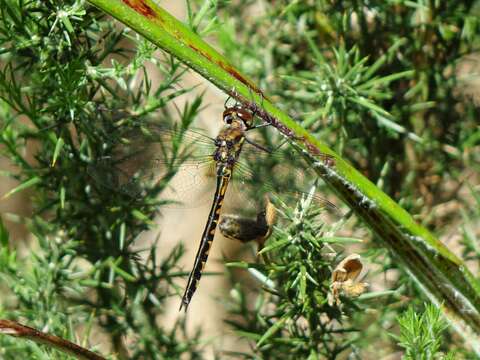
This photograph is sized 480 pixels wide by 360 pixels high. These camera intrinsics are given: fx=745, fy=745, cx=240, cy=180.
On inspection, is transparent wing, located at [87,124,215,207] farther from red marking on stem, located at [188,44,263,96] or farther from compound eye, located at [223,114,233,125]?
red marking on stem, located at [188,44,263,96]

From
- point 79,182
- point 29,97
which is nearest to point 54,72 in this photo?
point 29,97

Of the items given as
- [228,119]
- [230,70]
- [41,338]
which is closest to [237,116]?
[228,119]

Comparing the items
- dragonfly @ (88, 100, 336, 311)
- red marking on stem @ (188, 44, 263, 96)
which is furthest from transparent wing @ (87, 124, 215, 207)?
red marking on stem @ (188, 44, 263, 96)

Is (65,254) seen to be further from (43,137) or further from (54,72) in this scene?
(54,72)

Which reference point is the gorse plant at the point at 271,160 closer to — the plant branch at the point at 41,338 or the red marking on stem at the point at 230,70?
the red marking on stem at the point at 230,70

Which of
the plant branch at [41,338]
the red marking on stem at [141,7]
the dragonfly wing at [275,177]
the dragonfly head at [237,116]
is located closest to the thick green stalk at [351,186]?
the red marking on stem at [141,7]

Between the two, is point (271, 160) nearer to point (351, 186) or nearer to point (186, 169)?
point (186, 169)
